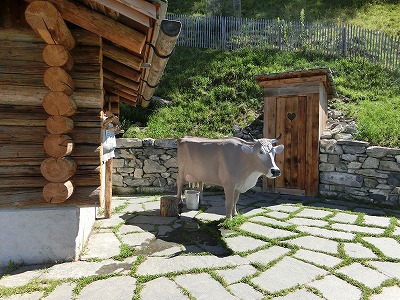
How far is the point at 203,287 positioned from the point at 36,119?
8.98 feet

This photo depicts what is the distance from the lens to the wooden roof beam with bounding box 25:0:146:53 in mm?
2988

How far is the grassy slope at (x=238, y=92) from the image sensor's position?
897cm

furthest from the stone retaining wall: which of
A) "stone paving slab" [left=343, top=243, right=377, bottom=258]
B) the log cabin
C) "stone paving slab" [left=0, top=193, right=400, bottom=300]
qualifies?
the log cabin

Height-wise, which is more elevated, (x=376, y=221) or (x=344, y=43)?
(x=344, y=43)

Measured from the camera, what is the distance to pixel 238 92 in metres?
10.9

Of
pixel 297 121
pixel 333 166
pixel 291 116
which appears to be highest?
pixel 291 116

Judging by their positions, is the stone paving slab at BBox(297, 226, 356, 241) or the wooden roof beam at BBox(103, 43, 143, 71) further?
the stone paving slab at BBox(297, 226, 356, 241)

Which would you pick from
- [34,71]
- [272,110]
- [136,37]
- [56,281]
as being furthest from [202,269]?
[272,110]

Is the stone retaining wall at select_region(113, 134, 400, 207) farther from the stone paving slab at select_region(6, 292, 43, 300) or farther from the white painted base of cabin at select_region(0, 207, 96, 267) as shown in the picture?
the stone paving slab at select_region(6, 292, 43, 300)

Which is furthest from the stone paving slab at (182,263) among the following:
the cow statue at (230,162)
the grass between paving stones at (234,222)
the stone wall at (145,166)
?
the stone wall at (145,166)

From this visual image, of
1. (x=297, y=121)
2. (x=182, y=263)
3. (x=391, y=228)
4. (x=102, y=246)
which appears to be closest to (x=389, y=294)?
(x=182, y=263)

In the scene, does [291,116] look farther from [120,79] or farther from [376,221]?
[120,79]

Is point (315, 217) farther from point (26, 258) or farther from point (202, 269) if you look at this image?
point (26, 258)

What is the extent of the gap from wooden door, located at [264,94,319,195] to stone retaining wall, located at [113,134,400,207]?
0.94 ft
